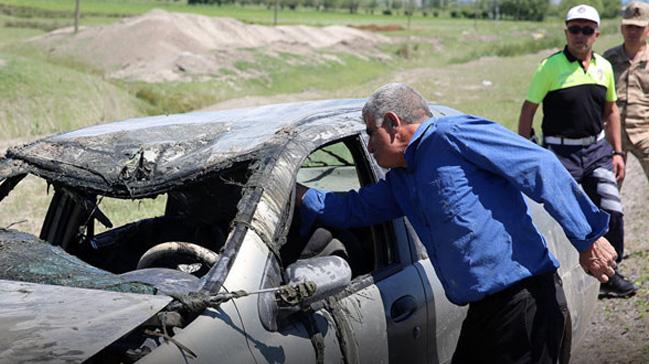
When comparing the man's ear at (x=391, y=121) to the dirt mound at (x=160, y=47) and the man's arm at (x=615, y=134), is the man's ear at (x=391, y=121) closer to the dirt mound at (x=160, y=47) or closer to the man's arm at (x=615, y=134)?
the man's arm at (x=615, y=134)

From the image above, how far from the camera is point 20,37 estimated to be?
4166 centimetres

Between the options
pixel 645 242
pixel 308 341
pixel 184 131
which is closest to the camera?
pixel 308 341

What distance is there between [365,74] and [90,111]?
20.0 meters

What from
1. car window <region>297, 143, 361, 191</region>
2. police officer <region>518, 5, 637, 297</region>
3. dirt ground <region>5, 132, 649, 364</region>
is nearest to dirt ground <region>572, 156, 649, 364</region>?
dirt ground <region>5, 132, 649, 364</region>

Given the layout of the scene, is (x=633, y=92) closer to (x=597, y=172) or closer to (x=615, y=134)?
(x=615, y=134)

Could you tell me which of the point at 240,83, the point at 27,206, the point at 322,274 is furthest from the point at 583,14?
the point at 240,83

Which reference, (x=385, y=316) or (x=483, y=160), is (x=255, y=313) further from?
(x=483, y=160)

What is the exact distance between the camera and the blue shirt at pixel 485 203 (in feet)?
11.1

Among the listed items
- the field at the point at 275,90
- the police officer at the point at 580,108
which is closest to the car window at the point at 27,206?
the field at the point at 275,90

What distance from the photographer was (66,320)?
2881 millimetres

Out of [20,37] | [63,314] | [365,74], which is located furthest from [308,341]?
[20,37]

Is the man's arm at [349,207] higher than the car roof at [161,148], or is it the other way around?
the car roof at [161,148]

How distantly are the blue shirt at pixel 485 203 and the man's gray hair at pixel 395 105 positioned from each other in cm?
7

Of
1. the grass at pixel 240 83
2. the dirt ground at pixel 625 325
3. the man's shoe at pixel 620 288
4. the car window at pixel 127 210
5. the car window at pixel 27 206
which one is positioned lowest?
the grass at pixel 240 83
